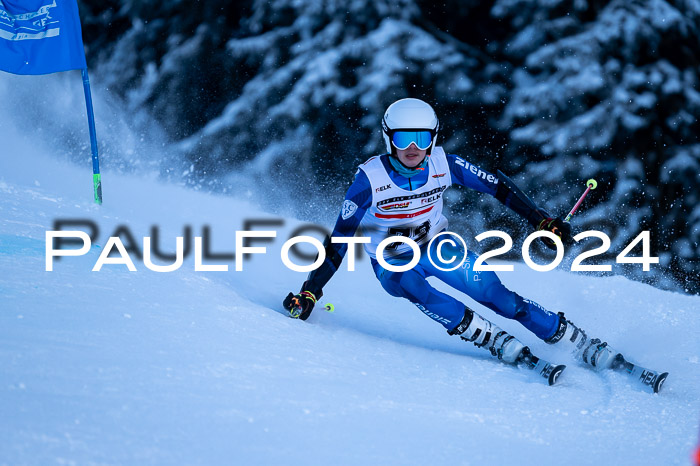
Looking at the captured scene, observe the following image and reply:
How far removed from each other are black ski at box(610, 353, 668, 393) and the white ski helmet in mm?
1456

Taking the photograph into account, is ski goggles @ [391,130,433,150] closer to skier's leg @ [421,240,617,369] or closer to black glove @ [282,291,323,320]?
skier's leg @ [421,240,617,369]

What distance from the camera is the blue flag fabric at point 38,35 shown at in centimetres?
499

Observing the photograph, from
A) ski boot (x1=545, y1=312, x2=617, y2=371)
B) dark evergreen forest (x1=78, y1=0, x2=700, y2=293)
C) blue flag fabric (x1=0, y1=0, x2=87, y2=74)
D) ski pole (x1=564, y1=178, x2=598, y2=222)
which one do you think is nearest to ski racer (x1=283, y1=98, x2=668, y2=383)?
ski boot (x1=545, y1=312, x2=617, y2=371)

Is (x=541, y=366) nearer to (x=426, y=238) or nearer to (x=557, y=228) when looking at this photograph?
(x=557, y=228)

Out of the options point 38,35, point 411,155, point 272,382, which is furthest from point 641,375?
point 38,35

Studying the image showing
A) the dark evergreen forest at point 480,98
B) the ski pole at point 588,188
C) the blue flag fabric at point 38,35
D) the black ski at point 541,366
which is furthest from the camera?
the dark evergreen forest at point 480,98

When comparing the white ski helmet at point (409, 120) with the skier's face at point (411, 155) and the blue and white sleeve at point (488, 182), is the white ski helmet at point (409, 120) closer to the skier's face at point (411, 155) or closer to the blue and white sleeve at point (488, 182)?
the skier's face at point (411, 155)

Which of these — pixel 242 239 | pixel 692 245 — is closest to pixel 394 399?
pixel 242 239

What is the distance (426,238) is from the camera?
3.76 meters

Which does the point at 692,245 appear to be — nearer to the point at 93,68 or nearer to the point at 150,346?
the point at 150,346

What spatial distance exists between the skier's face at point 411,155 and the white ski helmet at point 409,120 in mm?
26

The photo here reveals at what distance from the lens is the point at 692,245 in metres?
8.07

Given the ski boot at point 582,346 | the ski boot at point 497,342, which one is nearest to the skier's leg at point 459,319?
the ski boot at point 497,342

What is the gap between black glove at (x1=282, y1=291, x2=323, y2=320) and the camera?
139 inches
